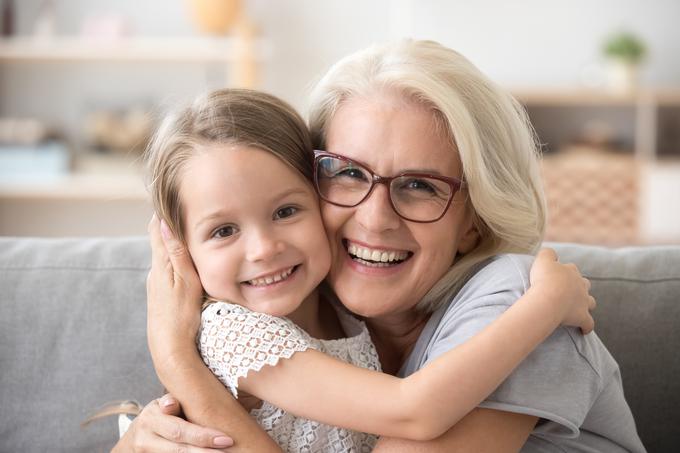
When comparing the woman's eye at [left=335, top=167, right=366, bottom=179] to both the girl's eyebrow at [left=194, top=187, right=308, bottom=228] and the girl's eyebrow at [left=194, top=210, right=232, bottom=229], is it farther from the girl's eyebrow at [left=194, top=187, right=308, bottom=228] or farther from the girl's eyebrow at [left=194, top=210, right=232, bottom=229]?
the girl's eyebrow at [left=194, top=210, right=232, bottom=229]

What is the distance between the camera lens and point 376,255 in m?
1.57

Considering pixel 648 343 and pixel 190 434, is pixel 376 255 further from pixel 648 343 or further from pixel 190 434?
pixel 648 343

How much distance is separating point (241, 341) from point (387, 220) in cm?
34

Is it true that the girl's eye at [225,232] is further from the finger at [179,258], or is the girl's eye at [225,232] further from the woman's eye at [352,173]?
the woman's eye at [352,173]

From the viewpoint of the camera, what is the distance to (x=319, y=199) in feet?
5.31

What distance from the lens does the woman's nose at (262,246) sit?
148cm

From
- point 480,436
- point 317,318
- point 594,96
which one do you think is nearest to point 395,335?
point 317,318

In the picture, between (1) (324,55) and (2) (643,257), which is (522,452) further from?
(1) (324,55)

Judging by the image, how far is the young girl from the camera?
4.31 feet

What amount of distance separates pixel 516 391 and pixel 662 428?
0.70 metres

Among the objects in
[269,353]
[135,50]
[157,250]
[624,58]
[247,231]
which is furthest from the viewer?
[624,58]

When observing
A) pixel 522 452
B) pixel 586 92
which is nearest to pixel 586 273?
pixel 522 452

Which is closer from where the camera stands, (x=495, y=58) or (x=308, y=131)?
(x=308, y=131)

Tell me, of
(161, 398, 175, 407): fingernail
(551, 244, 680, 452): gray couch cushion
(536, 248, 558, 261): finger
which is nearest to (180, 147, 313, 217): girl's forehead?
(161, 398, 175, 407): fingernail
